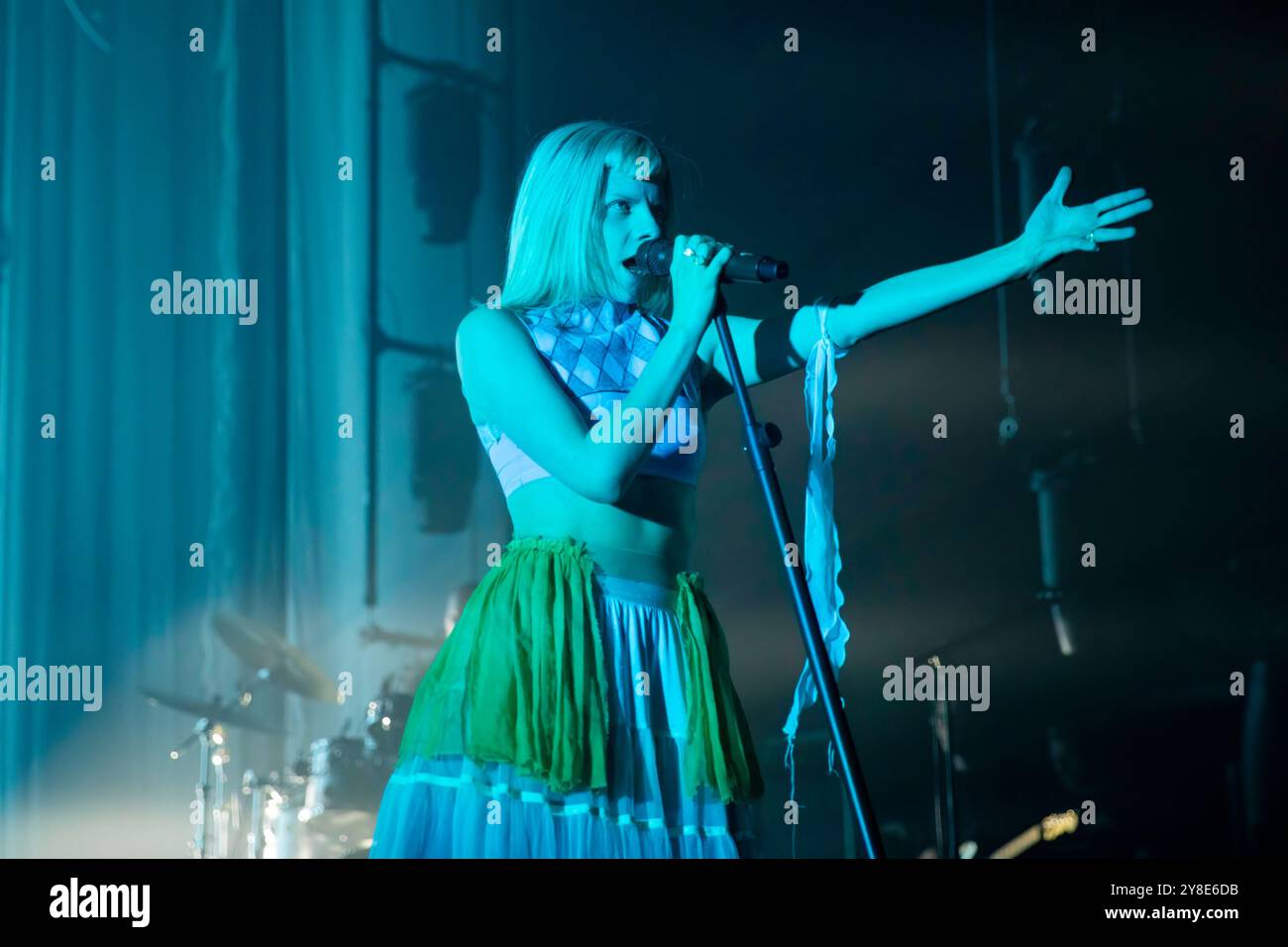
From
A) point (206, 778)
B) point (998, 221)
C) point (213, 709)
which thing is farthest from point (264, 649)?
point (998, 221)

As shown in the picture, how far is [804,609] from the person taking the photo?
5.96ft

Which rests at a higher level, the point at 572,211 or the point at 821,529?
the point at 572,211

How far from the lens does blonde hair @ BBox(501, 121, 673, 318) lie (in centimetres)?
198

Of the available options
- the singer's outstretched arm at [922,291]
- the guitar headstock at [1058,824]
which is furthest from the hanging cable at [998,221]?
the singer's outstretched arm at [922,291]

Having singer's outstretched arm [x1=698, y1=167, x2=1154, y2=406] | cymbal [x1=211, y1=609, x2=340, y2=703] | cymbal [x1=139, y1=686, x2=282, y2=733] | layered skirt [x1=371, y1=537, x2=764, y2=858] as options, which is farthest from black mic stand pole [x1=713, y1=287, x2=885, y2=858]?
cymbal [x1=139, y1=686, x2=282, y2=733]

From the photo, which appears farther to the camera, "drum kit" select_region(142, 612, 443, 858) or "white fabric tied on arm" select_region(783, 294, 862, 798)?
"drum kit" select_region(142, 612, 443, 858)

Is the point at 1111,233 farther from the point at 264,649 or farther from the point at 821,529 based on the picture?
the point at 264,649

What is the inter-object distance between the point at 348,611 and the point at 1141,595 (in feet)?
5.25

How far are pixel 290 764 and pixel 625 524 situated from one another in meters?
1.41

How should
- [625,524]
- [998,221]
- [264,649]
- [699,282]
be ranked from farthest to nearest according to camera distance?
[998,221], [264,649], [625,524], [699,282]

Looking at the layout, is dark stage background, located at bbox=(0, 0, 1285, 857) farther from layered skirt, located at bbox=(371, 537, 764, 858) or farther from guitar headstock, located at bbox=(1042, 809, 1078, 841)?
layered skirt, located at bbox=(371, 537, 764, 858)

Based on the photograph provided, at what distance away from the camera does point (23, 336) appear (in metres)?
2.95

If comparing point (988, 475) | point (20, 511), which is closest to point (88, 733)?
point (20, 511)

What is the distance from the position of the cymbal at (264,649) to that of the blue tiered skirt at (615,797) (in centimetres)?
114
